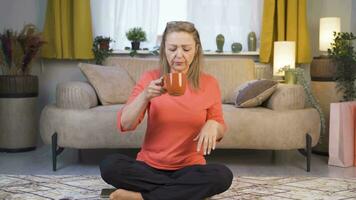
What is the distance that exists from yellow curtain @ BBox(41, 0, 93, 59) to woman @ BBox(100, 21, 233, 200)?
7.75 ft

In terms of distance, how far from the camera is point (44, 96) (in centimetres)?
443

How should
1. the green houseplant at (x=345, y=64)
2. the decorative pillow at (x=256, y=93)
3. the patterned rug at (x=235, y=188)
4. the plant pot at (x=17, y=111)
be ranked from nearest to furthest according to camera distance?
the patterned rug at (x=235, y=188) → the decorative pillow at (x=256, y=93) → the green houseplant at (x=345, y=64) → the plant pot at (x=17, y=111)

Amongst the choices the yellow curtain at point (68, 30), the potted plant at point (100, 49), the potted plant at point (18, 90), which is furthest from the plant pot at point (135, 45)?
the potted plant at point (18, 90)

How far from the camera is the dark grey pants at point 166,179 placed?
74.3 inches

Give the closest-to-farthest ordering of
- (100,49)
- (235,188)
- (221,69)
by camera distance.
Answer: (235,188) → (221,69) → (100,49)

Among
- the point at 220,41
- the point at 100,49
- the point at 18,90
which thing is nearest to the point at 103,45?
the point at 100,49

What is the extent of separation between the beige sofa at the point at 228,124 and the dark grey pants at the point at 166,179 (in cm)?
114

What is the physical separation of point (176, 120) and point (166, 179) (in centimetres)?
26

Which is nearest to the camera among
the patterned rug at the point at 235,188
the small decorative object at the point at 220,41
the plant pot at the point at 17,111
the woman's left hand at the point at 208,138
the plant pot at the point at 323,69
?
the woman's left hand at the point at 208,138

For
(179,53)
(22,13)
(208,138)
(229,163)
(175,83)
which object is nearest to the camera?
(175,83)

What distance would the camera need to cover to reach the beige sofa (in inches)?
123

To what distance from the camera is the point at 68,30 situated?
4.21m

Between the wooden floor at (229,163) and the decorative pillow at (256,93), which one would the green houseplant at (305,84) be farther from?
the decorative pillow at (256,93)

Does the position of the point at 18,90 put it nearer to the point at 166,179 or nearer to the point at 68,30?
the point at 68,30
